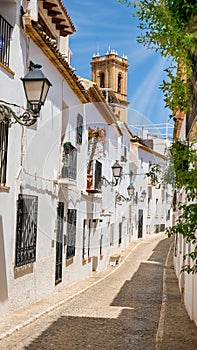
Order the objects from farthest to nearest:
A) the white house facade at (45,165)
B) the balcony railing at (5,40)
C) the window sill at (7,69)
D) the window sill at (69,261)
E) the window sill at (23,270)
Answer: the window sill at (69,261) → the window sill at (23,270) → the white house facade at (45,165) → the balcony railing at (5,40) → the window sill at (7,69)

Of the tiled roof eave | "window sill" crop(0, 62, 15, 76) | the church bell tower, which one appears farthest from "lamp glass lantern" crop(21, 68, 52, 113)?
the church bell tower

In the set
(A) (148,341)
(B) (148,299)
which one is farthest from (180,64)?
(B) (148,299)

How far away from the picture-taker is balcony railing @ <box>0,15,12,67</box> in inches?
369

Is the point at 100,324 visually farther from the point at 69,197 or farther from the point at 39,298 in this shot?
the point at 69,197

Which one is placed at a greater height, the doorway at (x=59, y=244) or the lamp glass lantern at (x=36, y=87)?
the lamp glass lantern at (x=36, y=87)

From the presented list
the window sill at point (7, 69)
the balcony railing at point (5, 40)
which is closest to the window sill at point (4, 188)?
the window sill at point (7, 69)

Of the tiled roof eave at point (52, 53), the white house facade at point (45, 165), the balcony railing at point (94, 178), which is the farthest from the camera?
the balcony railing at point (94, 178)

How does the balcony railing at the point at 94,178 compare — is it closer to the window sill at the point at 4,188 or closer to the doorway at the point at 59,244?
the doorway at the point at 59,244

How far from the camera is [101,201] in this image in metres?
22.8

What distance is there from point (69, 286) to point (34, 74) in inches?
395

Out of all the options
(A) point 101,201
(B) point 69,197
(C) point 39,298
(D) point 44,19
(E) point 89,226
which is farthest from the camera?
(A) point 101,201

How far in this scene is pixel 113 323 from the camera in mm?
10156

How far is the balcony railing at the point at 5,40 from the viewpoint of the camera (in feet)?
30.7

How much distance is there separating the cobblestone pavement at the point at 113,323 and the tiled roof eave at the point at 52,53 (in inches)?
228
